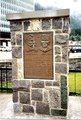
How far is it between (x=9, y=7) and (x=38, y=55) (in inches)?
4041

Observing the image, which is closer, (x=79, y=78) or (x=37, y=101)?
(x=37, y=101)

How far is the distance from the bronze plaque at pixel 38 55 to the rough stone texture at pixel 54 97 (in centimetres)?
30

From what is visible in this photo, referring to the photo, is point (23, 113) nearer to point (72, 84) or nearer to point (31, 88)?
point (31, 88)

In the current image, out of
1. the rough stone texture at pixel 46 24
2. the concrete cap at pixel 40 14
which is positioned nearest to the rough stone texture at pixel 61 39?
the rough stone texture at pixel 46 24

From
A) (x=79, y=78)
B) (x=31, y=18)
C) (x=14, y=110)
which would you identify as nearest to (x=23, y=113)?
(x=14, y=110)

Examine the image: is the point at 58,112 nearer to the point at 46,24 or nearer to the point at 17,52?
the point at 17,52

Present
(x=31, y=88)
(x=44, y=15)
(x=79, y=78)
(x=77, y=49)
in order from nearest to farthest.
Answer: (x=44, y=15), (x=31, y=88), (x=79, y=78), (x=77, y=49)

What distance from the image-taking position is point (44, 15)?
4.68m

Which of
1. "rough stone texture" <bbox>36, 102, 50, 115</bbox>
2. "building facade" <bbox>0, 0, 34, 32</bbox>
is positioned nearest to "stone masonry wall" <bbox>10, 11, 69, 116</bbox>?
"rough stone texture" <bbox>36, 102, 50, 115</bbox>

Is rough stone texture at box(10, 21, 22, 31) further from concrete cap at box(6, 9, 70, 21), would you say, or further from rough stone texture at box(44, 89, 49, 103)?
rough stone texture at box(44, 89, 49, 103)

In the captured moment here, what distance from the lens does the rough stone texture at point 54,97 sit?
15.9 feet

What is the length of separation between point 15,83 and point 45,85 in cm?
→ 70

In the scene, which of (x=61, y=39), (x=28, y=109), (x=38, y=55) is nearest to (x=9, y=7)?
(x=38, y=55)

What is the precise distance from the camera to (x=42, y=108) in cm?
495
